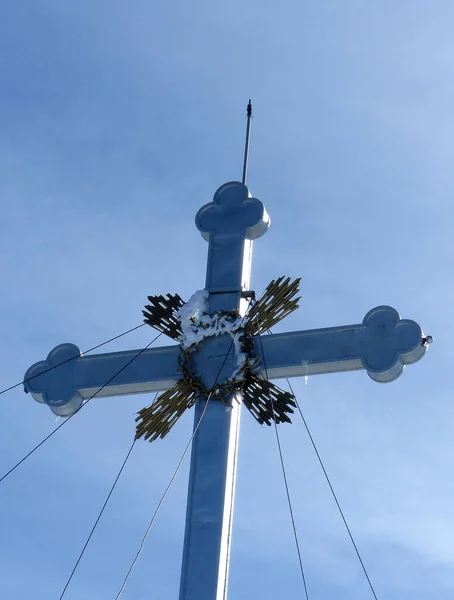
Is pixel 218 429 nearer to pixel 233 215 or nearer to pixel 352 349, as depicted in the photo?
pixel 352 349

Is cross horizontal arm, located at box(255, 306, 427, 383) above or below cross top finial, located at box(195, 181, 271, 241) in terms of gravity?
below

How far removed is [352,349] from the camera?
9.97m

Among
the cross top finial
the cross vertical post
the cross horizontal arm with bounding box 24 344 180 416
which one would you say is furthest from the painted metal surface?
the cross top finial

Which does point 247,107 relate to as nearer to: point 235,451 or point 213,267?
point 213,267

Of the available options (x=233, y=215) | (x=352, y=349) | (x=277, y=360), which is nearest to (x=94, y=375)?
(x=277, y=360)

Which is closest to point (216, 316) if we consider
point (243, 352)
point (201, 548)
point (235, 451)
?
point (243, 352)

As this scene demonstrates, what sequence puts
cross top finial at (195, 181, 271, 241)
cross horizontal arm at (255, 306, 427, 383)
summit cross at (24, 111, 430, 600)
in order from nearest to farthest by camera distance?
summit cross at (24, 111, 430, 600) → cross horizontal arm at (255, 306, 427, 383) → cross top finial at (195, 181, 271, 241)

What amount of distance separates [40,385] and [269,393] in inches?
73.0

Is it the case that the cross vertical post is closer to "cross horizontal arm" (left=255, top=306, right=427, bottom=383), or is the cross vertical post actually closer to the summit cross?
the summit cross

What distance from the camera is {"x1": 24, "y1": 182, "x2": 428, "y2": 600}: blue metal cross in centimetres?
938

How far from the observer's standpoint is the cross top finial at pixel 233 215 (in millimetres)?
10680

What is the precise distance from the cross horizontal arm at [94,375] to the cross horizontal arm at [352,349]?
747mm

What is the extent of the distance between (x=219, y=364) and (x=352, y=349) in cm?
93

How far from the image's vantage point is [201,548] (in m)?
9.34
